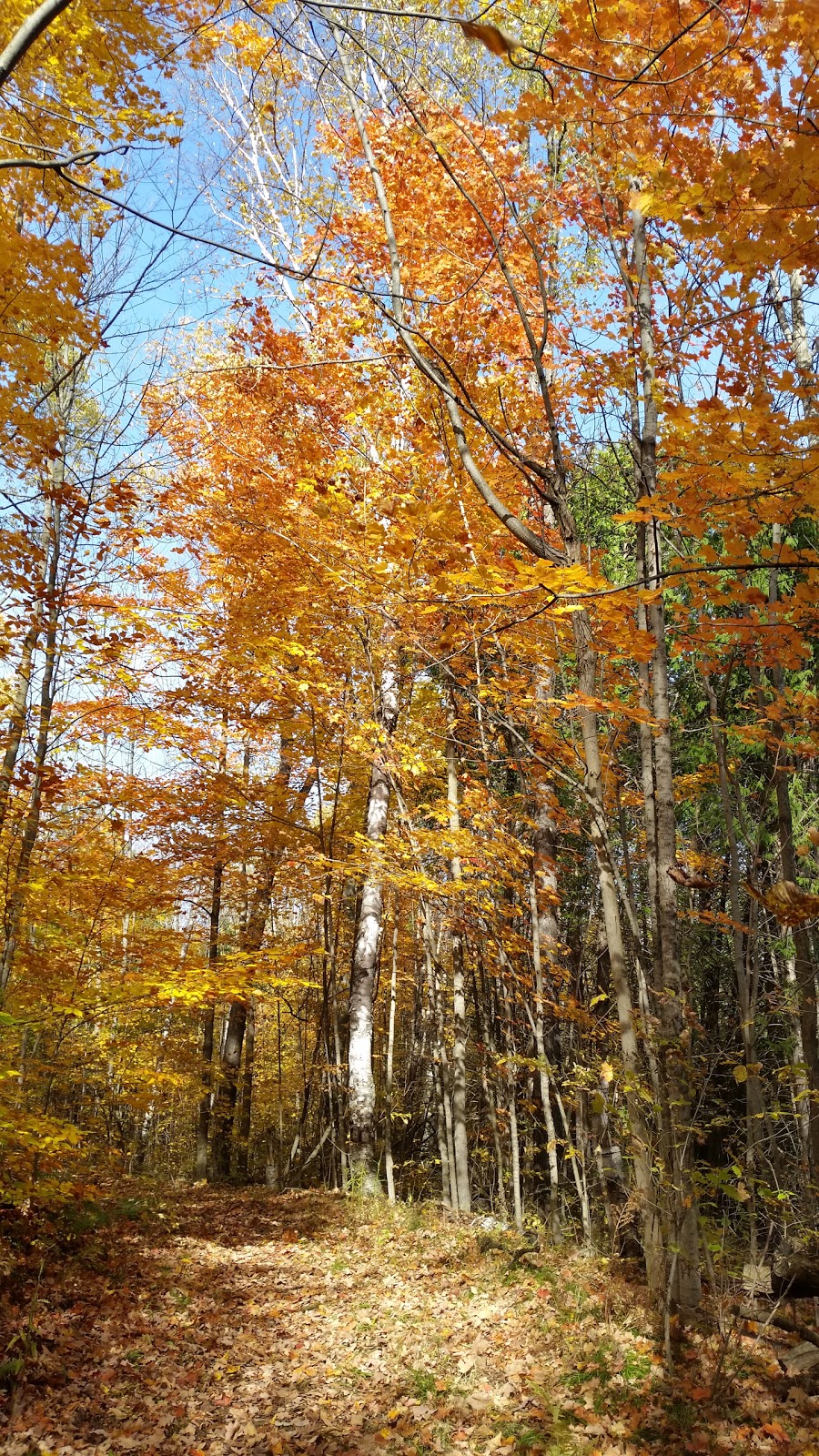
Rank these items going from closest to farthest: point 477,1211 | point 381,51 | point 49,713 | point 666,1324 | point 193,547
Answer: point 666,1324 < point 381,51 < point 49,713 < point 477,1211 < point 193,547

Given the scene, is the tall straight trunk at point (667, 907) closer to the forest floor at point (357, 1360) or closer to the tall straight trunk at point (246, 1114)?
the forest floor at point (357, 1360)

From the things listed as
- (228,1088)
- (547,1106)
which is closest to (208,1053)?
(228,1088)

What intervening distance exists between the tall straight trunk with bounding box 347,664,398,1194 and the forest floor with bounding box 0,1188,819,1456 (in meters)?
1.68

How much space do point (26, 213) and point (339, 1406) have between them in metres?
7.08

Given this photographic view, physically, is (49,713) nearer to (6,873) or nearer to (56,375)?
(6,873)

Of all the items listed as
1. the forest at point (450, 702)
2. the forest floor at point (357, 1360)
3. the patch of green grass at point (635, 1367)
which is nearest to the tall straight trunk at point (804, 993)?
the forest at point (450, 702)

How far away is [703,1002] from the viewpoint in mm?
11828

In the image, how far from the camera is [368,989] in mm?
8844

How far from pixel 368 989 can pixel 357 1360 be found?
422cm

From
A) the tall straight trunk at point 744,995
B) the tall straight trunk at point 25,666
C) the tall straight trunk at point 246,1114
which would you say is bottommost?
the tall straight trunk at point 246,1114

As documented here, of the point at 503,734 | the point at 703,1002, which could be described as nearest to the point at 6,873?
the point at 503,734

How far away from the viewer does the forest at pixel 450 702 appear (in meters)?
3.85

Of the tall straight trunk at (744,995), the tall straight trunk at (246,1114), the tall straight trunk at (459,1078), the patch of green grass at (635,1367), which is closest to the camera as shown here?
the patch of green grass at (635,1367)

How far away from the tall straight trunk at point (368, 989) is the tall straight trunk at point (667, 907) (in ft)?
10.6
